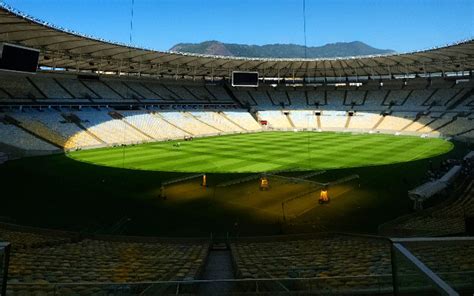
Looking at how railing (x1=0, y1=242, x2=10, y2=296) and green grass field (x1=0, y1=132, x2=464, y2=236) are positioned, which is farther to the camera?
green grass field (x1=0, y1=132, x2=464, y2=236)

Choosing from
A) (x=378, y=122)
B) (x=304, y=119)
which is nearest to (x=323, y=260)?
(x=378, y=122)

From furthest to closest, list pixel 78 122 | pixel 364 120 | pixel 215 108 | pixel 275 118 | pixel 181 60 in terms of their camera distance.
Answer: pixel 275 118 < pixel 215 108 < pixel 364 120 < pixel 181 60 < pixel 78 122

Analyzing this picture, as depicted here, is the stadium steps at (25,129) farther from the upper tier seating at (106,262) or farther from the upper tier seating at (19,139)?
the upper tier seating at (106,262)

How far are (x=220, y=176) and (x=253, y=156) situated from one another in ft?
32.0

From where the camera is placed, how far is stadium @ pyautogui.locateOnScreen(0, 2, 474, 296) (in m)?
6.54

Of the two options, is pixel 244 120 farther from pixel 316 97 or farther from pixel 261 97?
pixel 316 97

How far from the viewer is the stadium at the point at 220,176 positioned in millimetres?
6543

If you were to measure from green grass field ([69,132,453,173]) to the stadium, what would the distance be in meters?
0.26

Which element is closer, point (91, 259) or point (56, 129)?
point (91, 259)

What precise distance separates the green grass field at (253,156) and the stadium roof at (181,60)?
12.9 metres

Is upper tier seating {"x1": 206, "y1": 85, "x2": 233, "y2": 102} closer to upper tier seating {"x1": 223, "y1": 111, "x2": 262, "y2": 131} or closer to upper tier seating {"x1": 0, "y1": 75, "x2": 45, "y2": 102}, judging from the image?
upper tier seating {"x1": 223, "y1": 111, "x2": 262, "y2": 131}

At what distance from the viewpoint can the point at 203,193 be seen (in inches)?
859

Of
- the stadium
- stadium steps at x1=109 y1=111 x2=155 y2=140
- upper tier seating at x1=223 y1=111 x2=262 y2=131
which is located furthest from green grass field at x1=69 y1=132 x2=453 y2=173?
upper tier seating at x1=223 y1=111 x2=262 y2=131

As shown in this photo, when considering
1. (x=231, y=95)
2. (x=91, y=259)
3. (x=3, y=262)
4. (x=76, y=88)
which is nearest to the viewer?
(x=3, y=262)
